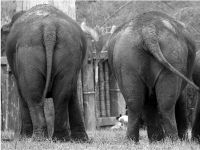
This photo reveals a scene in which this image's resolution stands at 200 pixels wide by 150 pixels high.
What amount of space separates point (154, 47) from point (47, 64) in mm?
1481

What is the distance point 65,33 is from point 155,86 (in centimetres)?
151

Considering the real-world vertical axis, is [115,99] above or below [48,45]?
below

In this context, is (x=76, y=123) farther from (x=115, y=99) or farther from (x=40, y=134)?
(x=115, y=99)

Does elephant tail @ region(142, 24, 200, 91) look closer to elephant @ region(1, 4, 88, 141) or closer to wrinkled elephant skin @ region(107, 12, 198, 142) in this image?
wrinkled elephant skin @ region(107, 12, 198, 142)

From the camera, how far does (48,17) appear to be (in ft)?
28.1

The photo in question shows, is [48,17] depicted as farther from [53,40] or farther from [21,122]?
[21,122]

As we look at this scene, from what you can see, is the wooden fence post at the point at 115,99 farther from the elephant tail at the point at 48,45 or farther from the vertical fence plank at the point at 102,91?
the elephant tail at the point at 48,45

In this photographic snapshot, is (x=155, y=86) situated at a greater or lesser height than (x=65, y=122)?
greater

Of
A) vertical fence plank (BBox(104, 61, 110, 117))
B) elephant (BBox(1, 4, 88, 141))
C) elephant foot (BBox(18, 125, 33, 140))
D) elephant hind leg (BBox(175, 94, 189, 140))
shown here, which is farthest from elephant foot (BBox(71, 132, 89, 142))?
vertical fence plank (BBox(104, 61, 110, 117))

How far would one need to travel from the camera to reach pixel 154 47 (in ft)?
25.3

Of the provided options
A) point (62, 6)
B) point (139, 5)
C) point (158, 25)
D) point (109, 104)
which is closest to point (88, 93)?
point (62, 6)

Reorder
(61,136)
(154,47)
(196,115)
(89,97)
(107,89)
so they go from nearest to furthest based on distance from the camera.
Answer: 1. (154,47)
2. (61,136)
3. (196,115)
4. (89,97)
5. (107,89)

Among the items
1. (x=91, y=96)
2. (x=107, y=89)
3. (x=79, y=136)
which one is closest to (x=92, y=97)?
(x=91, y=96)

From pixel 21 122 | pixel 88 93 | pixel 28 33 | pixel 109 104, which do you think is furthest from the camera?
pixel 109 104
